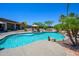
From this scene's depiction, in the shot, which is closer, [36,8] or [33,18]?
[36,8]

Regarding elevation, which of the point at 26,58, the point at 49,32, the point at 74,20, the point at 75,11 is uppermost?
the point at 75,11

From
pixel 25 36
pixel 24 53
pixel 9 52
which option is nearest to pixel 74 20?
pixel 24 53

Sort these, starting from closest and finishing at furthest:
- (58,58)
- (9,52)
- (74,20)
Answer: (58,58) < (9,52) < (74,20)

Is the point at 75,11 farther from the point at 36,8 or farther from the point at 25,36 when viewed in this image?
the point at 25,36

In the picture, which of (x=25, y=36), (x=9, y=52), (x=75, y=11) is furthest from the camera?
(x=25, y=36)

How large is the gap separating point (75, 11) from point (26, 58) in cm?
429

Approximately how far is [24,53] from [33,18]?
13.7 feet

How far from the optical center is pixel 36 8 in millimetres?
10094

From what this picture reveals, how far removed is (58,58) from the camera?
671cm

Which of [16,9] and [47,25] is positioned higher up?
[16,9]

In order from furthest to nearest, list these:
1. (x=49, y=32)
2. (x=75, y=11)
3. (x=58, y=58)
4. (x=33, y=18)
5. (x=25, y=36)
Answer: (x=25, y=36) → (x=49, y=32) → (x=33, y=18) → (x=75, y=11) → (x=58, y=58)

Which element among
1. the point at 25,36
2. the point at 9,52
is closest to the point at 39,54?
the point at 9,52

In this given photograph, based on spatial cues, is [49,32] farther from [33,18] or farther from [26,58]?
[26,58]

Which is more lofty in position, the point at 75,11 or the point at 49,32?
the point at 75,11
